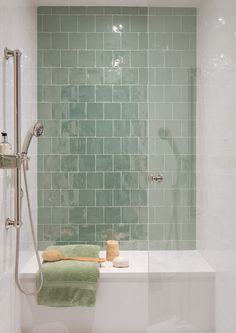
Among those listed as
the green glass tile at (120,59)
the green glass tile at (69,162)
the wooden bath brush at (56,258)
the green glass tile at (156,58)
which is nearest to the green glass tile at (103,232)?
the wooden bath brush at (56,258)

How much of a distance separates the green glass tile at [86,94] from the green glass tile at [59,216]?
2.81 feet

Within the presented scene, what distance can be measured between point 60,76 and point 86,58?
0.24m

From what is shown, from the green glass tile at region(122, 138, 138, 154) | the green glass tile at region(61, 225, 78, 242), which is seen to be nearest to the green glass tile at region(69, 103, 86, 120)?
the green glass tile at region(122, 138, 138, 154)

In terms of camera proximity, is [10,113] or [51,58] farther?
[51,58]

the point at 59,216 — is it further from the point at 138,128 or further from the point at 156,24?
the point at 156,24

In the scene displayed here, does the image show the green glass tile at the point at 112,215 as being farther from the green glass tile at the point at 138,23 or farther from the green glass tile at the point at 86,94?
the green glass tile at the point at 138,23

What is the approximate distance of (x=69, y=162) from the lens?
293 cm

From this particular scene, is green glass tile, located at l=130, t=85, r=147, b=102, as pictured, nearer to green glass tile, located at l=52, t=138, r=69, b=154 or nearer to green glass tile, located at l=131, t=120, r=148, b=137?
green glass tile, located at l=131, t=120, r=148, b=137

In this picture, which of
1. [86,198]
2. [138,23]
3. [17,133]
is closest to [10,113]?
[17,133]

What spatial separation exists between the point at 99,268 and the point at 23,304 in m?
0.54

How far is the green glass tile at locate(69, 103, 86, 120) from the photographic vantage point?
115 inches

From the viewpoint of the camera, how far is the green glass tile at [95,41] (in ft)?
9.62

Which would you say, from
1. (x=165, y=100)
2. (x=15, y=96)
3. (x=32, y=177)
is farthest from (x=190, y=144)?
(x=32, y=177)

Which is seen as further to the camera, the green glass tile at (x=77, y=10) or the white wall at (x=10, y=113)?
the green glass tile at (x=77, y=10)
